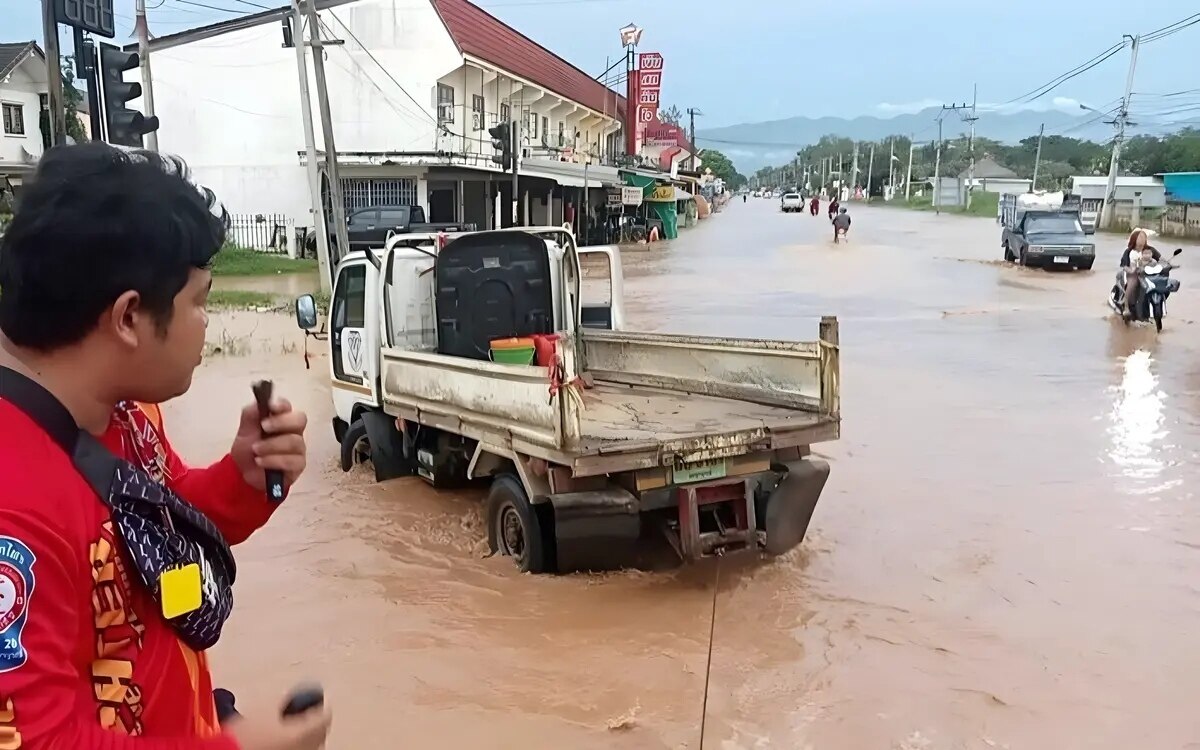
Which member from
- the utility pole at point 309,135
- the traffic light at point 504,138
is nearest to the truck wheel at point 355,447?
the traffic light at point 504,138

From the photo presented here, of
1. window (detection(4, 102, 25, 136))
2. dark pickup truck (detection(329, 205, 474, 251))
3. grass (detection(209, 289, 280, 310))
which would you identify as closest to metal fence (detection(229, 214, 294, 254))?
dark pickup truck (detection(329, 205, 474, 251))

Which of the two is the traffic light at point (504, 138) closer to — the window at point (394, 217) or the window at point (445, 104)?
the window at point (394, 217)

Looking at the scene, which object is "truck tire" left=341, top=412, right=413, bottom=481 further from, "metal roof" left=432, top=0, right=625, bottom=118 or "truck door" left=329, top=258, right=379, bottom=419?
"metal roof" left=432, top=0, right=625, bottom=118

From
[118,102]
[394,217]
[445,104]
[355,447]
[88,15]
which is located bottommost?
[355,447]

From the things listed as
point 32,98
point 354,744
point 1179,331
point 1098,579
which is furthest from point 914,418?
point 32,98

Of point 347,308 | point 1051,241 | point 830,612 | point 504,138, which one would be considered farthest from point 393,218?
point 830,612

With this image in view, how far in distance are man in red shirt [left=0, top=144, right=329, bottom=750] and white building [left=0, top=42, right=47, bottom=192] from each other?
3789cm

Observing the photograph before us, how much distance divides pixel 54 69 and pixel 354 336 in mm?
3140

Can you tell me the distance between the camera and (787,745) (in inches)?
173

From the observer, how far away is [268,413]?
1.63 meters

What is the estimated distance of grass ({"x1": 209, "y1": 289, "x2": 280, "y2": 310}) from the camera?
18.6m

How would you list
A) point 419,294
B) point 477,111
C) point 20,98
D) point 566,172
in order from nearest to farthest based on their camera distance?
1. point 419,294
2. point 566,172
3. point 477,111
4. point 20,98

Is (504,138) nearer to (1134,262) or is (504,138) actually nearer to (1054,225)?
(1134,262)

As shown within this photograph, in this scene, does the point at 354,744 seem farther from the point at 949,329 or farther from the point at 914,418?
the point at 949,329
